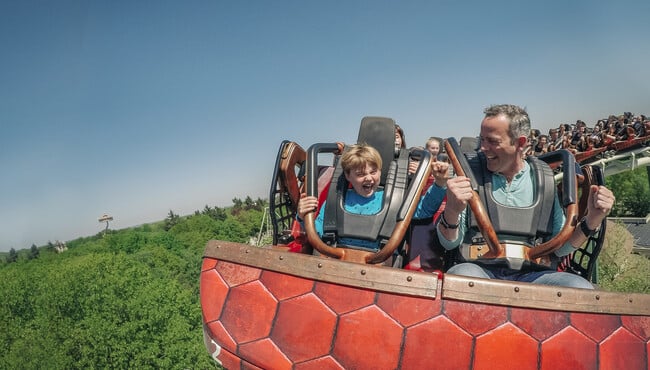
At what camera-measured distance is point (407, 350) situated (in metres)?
1.31

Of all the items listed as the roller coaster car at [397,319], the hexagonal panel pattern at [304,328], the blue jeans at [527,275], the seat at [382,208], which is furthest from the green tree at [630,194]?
the hexagonal panel pattern at [304,328]

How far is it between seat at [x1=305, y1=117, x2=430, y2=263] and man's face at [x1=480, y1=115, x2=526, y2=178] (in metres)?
0.30

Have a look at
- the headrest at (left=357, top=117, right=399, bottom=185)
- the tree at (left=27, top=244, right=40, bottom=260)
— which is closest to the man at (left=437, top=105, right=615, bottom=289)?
the headrest at (left=357, top=117, right=399, bottom=185)

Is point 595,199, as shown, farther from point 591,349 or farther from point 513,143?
point 591,349

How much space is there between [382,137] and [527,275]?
1.11 m

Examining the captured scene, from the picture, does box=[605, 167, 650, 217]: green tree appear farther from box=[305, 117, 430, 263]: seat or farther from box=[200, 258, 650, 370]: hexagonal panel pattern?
box=[200, 258, 650, 370]: hexagonal panel pattern

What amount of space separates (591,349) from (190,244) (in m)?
65.5

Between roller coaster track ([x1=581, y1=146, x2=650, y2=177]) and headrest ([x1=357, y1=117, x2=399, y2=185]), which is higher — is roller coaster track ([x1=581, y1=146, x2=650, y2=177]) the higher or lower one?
the lower one

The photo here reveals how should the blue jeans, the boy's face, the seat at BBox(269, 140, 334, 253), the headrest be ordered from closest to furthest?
the blue jeans
the boy's face
the headrest
the seat at BBox(269, 140, 334, 253)

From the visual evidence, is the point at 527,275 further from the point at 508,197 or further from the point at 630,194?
the point at 630,194

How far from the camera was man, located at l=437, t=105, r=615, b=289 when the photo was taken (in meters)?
1.84

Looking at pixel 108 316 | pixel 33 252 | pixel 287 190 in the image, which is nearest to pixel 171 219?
pixel 33 252

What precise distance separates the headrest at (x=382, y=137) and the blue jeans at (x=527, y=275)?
90 cm

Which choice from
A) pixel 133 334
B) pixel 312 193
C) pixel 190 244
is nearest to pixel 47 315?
pixel 133 334
